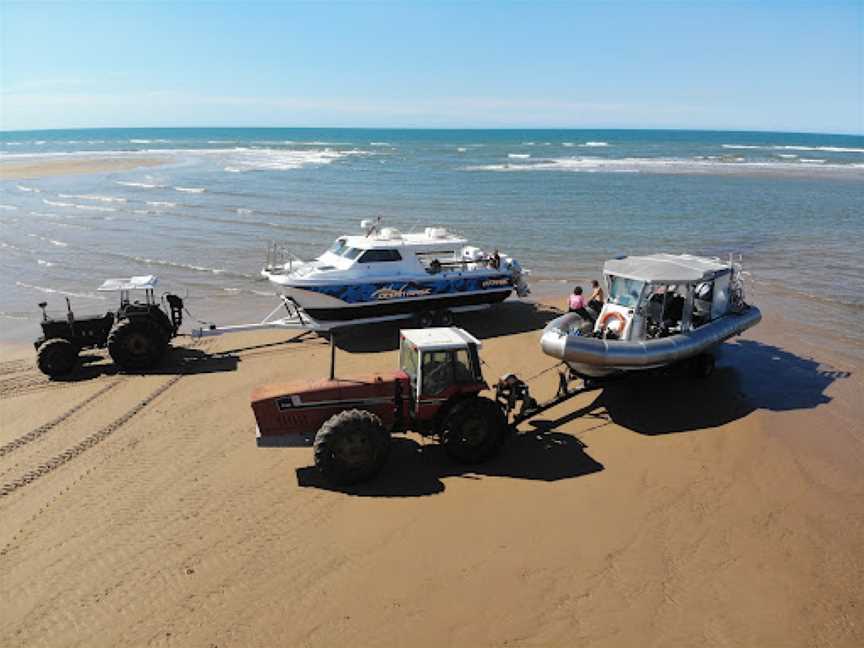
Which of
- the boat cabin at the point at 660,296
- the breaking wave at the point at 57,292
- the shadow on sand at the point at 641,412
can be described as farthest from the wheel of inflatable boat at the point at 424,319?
the breaking wave at the point at 57,292

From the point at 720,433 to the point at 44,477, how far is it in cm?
952

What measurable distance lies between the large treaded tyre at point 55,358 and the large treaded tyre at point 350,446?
665 centimetres

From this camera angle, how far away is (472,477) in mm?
8273

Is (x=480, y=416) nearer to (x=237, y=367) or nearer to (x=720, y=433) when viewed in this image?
(x=720, y=433)

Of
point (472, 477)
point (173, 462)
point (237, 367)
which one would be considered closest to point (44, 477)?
point (173, 462)

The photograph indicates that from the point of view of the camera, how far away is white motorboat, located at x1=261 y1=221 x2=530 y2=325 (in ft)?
45.6

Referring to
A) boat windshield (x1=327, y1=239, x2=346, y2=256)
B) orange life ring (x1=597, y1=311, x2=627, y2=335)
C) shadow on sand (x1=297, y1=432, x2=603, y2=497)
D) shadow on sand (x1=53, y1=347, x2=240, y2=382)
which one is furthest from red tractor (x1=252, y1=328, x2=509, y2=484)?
boat windshield (x1=327, y1=239, x2=346, y2=256)

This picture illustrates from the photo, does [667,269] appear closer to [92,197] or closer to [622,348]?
[622,348]

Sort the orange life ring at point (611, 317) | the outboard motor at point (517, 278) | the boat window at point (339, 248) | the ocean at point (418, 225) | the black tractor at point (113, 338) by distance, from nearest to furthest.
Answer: the orange life ring at point (611, 317), the black tractor at point (113, 338), the boat window at point (339, 248), the outboard motor at point (517, 278), the ocean at point (418, 225)

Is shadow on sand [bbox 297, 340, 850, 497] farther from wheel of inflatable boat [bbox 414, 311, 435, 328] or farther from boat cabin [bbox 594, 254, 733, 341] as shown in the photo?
wheel of inflatable boat [bbox 414, 311, 435, 328]

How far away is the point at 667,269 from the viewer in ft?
36.2

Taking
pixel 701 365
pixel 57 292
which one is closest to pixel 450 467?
pixel 701 365

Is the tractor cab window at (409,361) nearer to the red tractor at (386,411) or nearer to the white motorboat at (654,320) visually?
the red tractor at (386,411)

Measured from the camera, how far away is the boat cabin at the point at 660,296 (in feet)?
35.2
